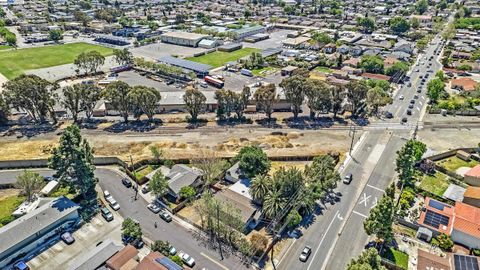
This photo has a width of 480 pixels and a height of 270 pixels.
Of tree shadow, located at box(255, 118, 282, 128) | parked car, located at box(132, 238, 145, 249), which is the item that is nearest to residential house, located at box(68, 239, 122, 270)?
parked car, located at box(132, 238, 145, 249)

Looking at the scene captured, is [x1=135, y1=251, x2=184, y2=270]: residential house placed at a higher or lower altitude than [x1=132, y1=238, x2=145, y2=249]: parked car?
higher

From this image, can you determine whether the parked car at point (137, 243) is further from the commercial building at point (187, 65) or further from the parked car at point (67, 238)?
the commercial building at point (187, 65)

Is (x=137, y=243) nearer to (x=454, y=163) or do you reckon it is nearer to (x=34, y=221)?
(x=34, y=221)

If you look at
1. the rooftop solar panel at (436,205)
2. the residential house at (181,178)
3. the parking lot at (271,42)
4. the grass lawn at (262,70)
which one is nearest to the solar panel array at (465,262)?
the rooftop solar panel at (436,205)

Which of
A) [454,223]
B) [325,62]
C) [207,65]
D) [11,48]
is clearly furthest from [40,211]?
[11,48]

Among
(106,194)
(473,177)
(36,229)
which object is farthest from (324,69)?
(36,229)

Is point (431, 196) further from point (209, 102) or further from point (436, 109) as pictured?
point (209, 102)

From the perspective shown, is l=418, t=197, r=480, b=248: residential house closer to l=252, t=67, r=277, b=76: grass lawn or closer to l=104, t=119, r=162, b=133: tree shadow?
l=104, t=119, r=162, b=133: tree shadow
